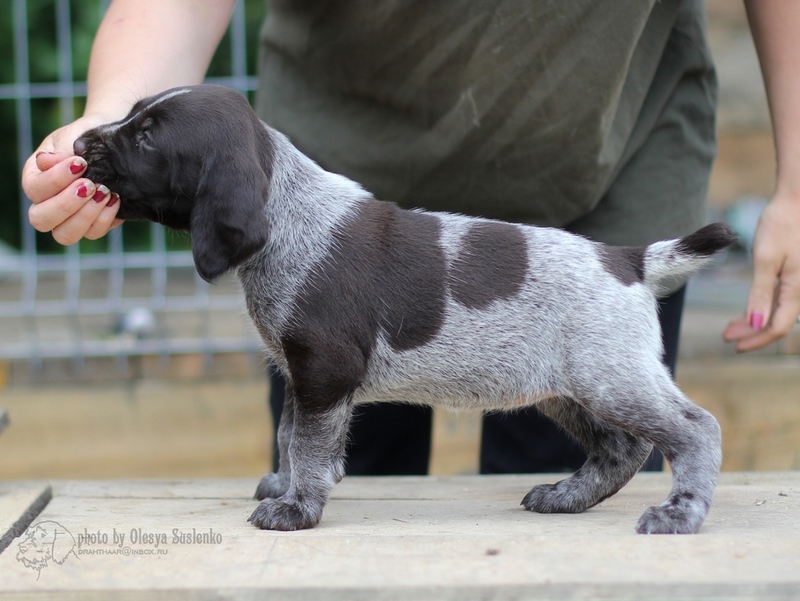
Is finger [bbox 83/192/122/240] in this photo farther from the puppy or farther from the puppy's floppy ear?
the puppy's floppy ear

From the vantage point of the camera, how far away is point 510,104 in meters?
2.37

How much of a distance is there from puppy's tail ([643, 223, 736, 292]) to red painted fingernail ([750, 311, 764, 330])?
54 cm

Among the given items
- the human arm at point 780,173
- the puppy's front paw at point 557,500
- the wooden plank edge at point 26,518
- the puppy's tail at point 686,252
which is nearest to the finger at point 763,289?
the human arm at point 780,173

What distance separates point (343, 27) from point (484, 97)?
419 mm

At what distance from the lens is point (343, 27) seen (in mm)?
2410

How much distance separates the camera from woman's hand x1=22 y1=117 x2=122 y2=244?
1.99 m

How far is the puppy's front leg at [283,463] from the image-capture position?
226 centimetres

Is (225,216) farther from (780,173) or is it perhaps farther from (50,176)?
(780,173)

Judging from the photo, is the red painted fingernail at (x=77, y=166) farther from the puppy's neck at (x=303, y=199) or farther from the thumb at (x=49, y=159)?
the puppy's neck at (x=303, y=199)

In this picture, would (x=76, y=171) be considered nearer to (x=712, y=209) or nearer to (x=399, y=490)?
(x=399, y=490)

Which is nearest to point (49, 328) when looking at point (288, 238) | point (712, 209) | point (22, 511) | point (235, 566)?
point (22, 511)

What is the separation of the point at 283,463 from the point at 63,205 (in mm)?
820

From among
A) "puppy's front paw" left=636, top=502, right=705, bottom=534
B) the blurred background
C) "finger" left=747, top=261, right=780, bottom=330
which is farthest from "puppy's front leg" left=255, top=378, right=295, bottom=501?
the blurred background

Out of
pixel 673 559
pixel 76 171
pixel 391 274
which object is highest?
pixel 76 171
